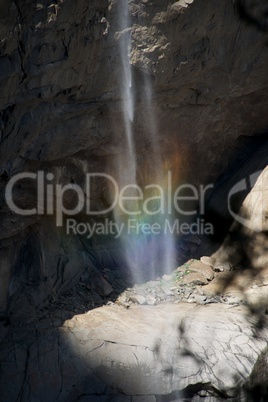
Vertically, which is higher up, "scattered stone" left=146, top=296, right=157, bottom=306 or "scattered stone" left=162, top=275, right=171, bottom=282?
"scattered stone" left=162, top=275, right=171, bottom=282

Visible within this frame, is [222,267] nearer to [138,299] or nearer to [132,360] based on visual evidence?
[138,299]

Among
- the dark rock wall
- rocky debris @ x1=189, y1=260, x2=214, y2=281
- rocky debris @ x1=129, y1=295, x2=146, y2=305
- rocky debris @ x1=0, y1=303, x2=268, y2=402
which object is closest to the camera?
the dark rock wall

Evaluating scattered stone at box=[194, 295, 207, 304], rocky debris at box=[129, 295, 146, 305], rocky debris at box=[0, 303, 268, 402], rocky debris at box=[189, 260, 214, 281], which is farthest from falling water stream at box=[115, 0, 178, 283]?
rocky debris at box=[0, 303, 268, 402]

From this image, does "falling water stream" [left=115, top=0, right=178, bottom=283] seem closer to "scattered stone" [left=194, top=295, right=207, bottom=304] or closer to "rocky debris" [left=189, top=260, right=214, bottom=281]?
"rocky debris" [left=189, top=260, right=214, bottom=281]

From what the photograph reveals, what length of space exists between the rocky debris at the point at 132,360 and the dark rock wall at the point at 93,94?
396 mm

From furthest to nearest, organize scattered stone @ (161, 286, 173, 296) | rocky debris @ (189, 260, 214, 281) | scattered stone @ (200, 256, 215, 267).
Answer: scattered stone @ (200, 256, 215, 267), rocky debris @ (189, 260, 214, 281), scattered stone @ (161, 286, 173, 296)

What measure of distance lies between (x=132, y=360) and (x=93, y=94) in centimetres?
173

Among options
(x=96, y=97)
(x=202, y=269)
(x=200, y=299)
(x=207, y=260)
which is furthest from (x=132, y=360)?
(x=96, y=97)

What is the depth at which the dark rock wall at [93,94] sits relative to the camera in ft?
10.2

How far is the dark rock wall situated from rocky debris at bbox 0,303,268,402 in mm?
396

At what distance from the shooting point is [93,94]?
11.6ft

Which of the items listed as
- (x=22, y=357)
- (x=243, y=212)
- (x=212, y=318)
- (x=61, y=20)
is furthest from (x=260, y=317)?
(x=61, y=20)

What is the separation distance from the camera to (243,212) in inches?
180

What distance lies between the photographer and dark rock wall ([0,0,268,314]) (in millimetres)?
3096
